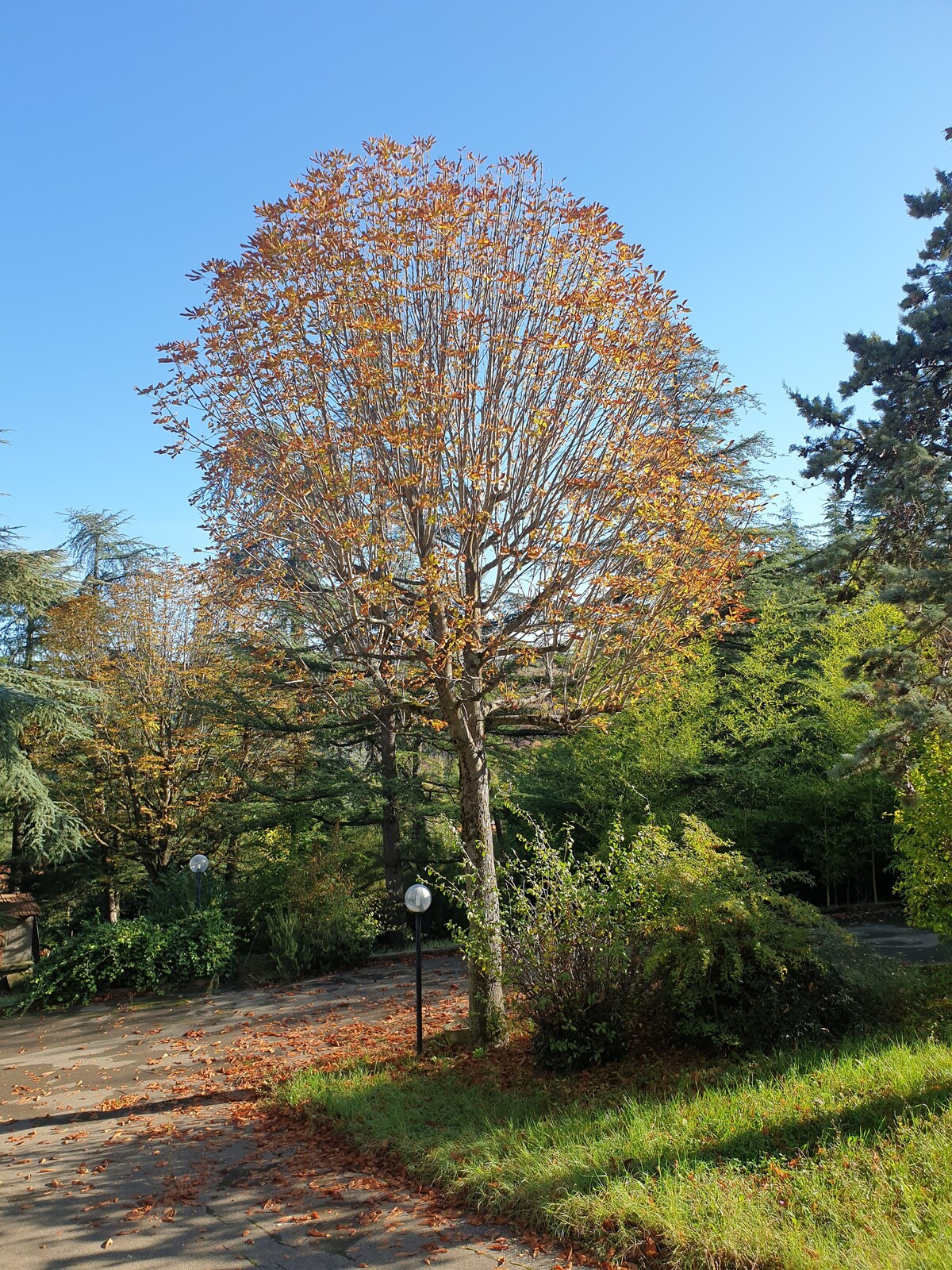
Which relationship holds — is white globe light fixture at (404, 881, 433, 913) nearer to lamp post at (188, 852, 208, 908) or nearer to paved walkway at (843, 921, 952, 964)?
paved walkway at (843, 921, 952, 964)

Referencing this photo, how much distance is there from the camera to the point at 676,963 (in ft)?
18.3

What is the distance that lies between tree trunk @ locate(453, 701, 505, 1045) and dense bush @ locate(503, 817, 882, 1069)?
0.21m

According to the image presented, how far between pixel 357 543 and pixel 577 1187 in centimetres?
414

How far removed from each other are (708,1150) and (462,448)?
4664mm

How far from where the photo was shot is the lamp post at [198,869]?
1191 cm

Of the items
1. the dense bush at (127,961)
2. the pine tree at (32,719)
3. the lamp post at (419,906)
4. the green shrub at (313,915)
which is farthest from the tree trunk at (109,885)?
the lamp post at (419,906)

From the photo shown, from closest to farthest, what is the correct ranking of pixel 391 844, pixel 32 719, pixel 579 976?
1. pixel 579 976
2. pixel 32 719
3. pixel 391 844

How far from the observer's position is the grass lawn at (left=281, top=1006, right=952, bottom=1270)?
3.21 m

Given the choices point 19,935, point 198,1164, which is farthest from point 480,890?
point 19,935

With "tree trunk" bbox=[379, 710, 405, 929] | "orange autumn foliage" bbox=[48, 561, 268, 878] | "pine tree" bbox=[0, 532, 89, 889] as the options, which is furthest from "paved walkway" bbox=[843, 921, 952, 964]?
"pine tree" bbox=[0, 532, 89, 889]

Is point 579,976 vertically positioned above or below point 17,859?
below

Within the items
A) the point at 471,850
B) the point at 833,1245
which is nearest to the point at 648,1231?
the point at 833,1245

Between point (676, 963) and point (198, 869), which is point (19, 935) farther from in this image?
point (676, 963)

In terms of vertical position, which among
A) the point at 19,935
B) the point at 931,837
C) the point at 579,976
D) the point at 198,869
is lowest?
the point at 19,935
